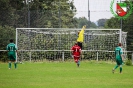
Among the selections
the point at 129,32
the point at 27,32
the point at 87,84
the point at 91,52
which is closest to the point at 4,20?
the point at 27,32

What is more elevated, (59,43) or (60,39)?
(60,39)

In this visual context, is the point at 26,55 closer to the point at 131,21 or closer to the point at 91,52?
the point at 91,52

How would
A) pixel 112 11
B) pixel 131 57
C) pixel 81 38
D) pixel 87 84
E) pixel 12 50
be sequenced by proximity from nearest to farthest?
pixel 87 84 < pixel 12 50 < pixel 81 38 < pixel 131 57 < pixel 112 11

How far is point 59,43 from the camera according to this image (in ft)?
137

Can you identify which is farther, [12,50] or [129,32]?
[129,32]

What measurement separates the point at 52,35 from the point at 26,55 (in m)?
2.81

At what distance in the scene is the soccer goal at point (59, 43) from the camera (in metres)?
40.7

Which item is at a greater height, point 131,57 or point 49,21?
point 49,21

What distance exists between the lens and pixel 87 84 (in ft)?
68.1

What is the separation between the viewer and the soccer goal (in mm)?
40688

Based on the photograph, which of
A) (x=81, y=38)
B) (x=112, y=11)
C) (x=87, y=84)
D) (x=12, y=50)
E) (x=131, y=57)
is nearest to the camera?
(x=87, y=84)

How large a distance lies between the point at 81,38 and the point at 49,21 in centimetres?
530

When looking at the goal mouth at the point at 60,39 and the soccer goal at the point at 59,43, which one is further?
the goal mouth at the point at 60,39

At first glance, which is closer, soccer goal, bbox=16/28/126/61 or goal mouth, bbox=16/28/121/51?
soccer goal, bbox=16/28/126/61
